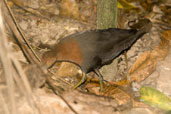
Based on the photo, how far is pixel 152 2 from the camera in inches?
A: 183

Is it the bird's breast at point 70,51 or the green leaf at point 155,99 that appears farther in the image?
the bird's breast at point 70,51

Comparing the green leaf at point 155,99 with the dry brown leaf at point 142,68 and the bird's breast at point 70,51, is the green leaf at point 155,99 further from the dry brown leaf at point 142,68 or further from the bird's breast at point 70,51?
the bird's breast at point 70,51

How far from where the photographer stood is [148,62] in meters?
3.47

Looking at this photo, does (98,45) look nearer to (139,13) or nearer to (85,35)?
(85,35)

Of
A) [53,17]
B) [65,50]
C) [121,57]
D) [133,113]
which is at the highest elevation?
[53,17]

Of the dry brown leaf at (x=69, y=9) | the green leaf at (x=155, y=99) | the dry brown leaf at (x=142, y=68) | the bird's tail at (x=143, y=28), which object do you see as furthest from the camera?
the dry brown leaf at (x=69, y=9)

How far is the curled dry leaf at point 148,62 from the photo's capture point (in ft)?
11.1

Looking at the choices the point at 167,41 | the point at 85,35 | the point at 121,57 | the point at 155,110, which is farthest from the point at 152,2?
the point at 155,110

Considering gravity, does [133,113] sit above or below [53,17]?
below

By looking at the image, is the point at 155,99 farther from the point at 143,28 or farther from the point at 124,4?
the point at 124,4

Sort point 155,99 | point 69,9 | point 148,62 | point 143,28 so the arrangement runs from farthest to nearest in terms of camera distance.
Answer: point 69,9 → point 148,62 → point 143,28 → point 155,99

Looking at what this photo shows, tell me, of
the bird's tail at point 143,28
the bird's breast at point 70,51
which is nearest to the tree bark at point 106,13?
the bird's tail at point 143,28

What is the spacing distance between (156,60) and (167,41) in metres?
0.40

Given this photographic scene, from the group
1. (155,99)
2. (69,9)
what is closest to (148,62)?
(155,99)
